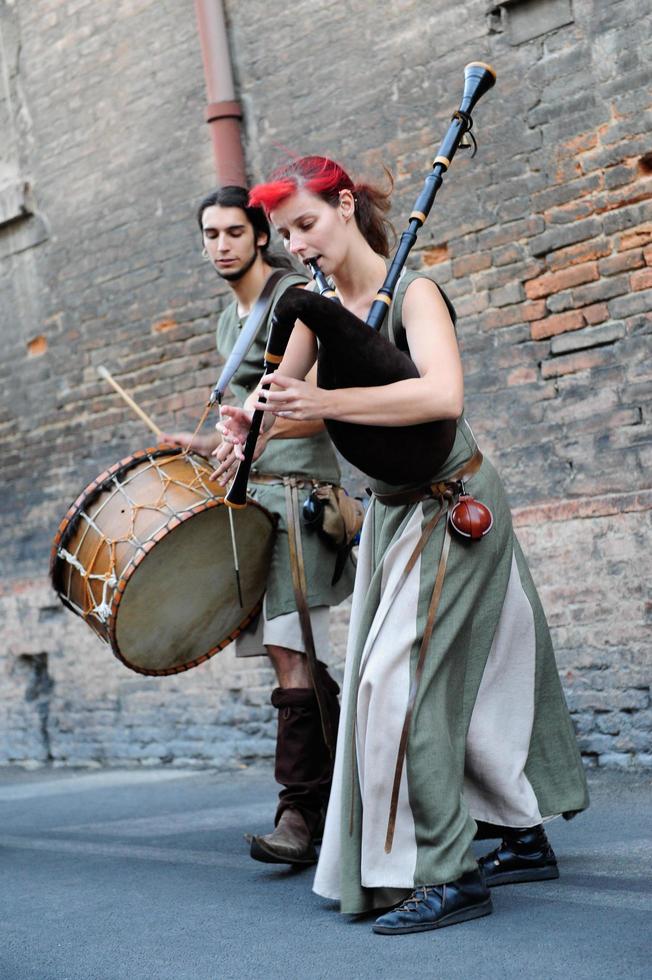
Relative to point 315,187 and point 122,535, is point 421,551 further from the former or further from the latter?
point 122,535

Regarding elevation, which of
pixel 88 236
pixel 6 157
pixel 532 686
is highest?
pixel 6 157

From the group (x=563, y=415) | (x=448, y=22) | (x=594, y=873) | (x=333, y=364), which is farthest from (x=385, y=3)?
(x=594, y=873)

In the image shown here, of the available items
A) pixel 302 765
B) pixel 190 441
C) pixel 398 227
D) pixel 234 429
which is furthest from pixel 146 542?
pixel 398 227

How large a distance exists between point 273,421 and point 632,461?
2.13m

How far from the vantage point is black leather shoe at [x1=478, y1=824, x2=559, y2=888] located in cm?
337

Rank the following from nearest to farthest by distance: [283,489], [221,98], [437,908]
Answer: [437,908]
[283,489]
[221,98]

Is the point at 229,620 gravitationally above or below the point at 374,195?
below

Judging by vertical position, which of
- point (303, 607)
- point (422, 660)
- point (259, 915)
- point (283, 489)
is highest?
point (283, 489)

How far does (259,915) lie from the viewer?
10.8 feet

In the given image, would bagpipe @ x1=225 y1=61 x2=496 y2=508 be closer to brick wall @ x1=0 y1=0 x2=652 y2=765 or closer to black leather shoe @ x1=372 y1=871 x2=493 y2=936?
black leather shoe @ x1=372 y1=871 x2=493 y2=936

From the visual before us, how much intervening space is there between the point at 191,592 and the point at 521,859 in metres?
1.27

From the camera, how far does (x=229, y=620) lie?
4.12 meters

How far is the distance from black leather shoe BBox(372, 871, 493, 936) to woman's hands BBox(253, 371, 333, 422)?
3.60 feet

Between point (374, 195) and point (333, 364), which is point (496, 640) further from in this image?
point (374, 195)
